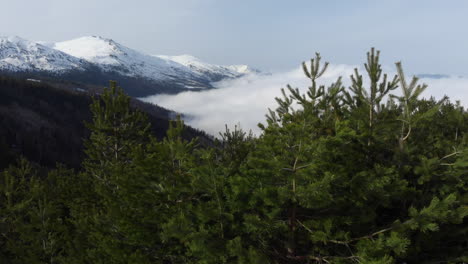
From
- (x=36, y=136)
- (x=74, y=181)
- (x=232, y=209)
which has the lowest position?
(x=36, y=136)

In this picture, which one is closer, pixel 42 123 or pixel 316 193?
pixel 316 193

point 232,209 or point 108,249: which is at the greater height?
point 232,209

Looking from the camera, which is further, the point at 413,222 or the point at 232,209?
the point at 232,209

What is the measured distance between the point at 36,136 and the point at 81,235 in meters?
135

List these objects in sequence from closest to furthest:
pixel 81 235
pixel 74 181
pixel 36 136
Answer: pixel 81 235 → pixel 74 181 → pixel 36 136

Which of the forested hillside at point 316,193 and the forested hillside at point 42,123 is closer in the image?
the forested hillside at point 316,193

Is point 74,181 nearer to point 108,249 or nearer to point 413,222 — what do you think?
point 108,249

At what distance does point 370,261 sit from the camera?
5.35 m

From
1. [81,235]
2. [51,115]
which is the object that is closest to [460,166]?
[81,235]

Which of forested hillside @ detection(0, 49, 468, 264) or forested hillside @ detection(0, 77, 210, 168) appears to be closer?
forested hillside @ detection(0, 49, 468, 264)

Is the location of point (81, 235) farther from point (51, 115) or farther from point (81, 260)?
point (51, 115)

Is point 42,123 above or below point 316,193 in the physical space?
below

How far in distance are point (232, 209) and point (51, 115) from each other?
176 meters

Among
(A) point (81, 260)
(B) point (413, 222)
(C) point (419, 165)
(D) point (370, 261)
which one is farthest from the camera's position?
(A) point (81, 260)
